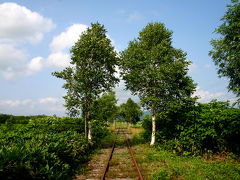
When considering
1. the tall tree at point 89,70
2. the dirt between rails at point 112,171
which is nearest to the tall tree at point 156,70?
the tall tree at point 89,70

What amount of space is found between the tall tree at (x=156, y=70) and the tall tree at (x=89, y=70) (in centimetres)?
182

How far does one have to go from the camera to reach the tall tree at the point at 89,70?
13.5m

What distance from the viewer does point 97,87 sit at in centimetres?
1491

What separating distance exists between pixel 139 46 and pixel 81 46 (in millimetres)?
5759

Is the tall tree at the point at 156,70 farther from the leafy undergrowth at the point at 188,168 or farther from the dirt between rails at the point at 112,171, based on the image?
the dirt between rails at the point at 112,171

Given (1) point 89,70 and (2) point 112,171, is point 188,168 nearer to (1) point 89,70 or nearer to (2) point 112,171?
(2) point 112,171

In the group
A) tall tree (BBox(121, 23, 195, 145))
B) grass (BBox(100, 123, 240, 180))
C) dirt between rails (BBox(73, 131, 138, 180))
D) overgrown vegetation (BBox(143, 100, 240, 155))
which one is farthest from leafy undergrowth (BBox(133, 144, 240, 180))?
tall tree (BBox(121, 23, 195, 145))

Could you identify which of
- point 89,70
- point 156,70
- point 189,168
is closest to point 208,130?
point 189,168

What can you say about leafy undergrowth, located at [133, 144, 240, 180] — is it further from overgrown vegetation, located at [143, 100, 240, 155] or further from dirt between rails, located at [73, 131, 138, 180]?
overgrown vegetation, located at [143, 100, 240, 155]

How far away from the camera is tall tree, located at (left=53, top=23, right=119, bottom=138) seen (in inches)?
530

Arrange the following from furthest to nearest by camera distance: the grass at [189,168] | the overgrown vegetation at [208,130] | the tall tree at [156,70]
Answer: the tall tree at [156,70] < the overgrown vegetation at [208,130] < the grass at [189,168]

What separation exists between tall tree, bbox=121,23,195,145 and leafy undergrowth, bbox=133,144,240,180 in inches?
176

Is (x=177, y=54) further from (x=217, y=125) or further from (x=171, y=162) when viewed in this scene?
(x=171, y=162)

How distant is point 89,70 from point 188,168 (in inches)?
414
